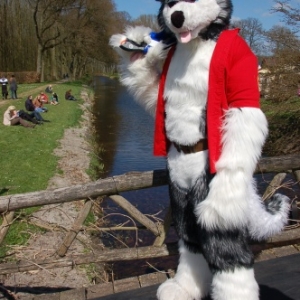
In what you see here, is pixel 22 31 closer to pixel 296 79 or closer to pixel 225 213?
pixel 296 79

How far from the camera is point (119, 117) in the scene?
19.1m

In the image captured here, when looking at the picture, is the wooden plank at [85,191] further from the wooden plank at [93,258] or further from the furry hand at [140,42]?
the furry hand at [140,42]

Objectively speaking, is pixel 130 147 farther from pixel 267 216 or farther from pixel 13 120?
pixel 267 216

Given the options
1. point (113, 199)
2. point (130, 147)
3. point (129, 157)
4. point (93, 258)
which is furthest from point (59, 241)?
point (130, 147)

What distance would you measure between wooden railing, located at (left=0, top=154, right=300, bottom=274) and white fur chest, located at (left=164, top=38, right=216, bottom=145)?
1.85 ft

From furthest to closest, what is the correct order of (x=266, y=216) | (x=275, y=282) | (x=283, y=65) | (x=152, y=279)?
1. (x=283, y=65)
2. (x=152, y=279)
3. (x=275, y=282)
4. (x=266, y=216)

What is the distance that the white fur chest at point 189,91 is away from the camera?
199 cm

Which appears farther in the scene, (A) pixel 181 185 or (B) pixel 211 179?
(A) pixel 181 185

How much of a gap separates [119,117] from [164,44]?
17.0 meters

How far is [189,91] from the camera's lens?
6.66 feet

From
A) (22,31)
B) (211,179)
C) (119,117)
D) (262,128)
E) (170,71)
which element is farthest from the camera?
(22,31)

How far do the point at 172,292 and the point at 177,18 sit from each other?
1491 mm

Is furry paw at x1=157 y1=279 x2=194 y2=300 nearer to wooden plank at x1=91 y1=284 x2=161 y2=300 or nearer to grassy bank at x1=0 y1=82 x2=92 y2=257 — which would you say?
wooden plank at x1=91 y1=284 x2=161 y2=300

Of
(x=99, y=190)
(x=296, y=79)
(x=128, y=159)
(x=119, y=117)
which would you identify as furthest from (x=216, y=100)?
(x=119, y=117)
